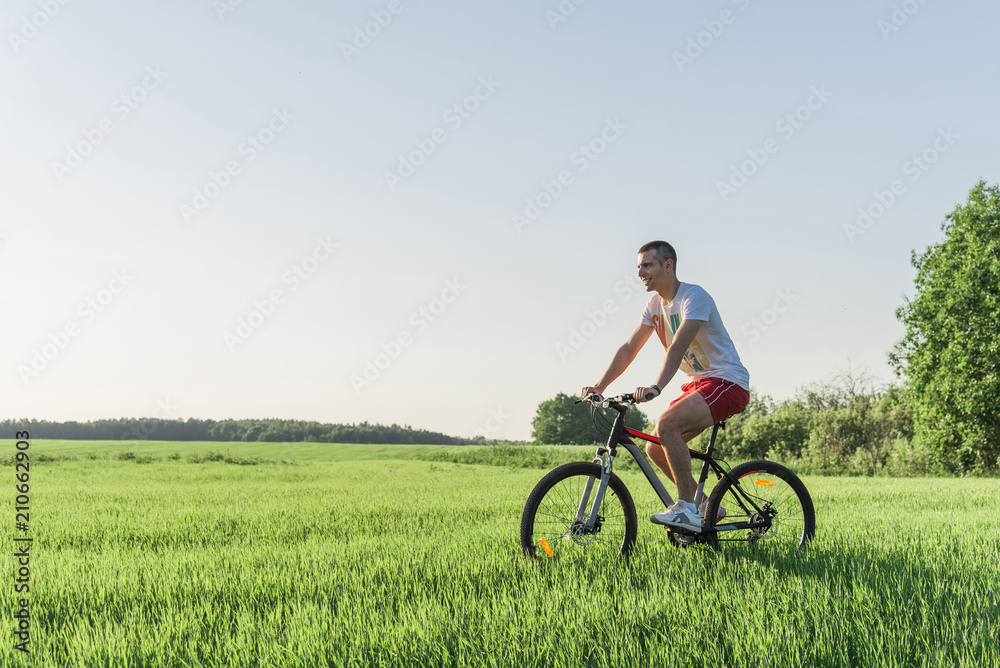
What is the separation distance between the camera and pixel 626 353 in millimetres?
5738

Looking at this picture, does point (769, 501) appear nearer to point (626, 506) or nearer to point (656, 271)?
point (626, 506)

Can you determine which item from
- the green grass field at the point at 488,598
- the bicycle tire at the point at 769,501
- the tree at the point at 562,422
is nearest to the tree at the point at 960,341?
the green grass field at the point at 488,598

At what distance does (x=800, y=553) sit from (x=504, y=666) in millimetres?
3513

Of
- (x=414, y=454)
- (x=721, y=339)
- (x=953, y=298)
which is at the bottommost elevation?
(x=414, y=454)

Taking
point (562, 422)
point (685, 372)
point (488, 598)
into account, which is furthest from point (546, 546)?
point (562, 422)

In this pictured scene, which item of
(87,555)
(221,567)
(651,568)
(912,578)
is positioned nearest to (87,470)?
(87,555)

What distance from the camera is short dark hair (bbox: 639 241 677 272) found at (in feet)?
17.6

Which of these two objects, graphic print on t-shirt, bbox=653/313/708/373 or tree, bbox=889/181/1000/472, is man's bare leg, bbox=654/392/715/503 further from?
tree, bbox=889/181/1000/472

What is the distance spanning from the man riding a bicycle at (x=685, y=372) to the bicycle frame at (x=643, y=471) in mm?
122

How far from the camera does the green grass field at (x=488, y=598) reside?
3068 mm

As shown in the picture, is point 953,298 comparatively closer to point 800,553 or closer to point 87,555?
point 800,553

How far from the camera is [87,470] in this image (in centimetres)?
1919

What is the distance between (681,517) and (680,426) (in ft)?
2.43

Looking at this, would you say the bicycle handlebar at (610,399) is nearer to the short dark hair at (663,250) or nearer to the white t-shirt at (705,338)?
the white t-shirt at (705,338)
